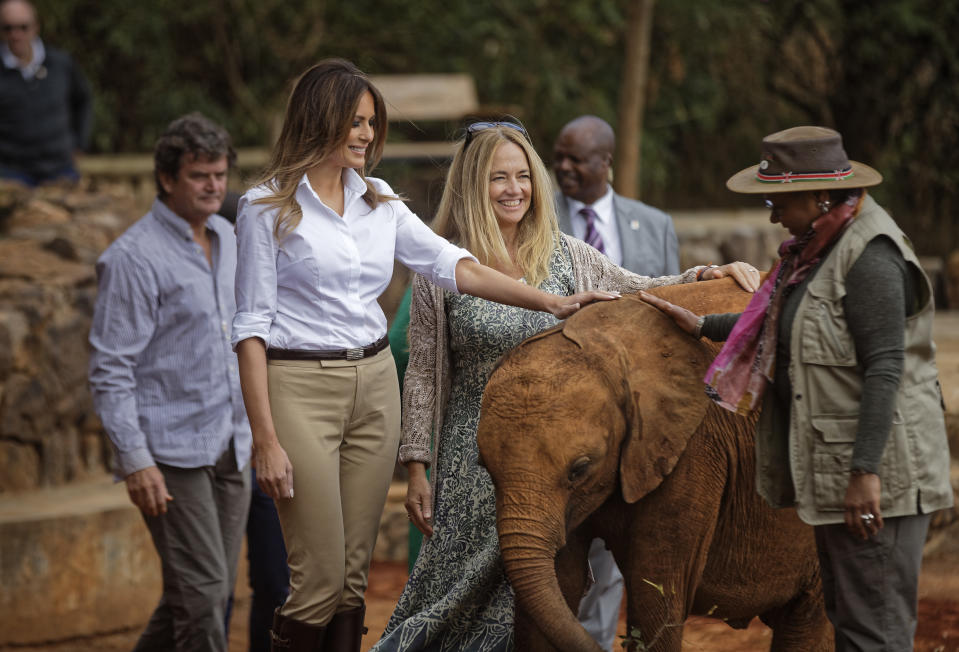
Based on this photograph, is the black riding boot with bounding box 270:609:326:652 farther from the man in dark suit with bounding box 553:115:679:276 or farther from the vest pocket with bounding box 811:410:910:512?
the man in dark suit with bounding box 553:115:679:276

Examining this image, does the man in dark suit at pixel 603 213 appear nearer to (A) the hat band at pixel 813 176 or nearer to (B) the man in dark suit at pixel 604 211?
(B) the man in dark suit at pixel 604 211

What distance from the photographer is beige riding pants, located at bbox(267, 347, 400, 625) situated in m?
3.90

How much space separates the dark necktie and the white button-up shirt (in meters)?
2.21

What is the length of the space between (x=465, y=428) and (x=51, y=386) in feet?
14.5

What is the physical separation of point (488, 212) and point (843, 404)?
1.46m

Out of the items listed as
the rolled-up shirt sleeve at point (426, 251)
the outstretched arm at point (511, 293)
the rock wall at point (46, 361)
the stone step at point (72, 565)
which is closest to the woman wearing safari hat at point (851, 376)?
the outstretched arm at point (511, 293)

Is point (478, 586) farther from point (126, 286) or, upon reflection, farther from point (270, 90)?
point (270, 90)

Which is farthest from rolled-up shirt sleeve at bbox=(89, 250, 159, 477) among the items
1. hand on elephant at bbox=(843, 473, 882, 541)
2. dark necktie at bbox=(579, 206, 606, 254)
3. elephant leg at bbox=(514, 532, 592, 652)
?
hand on elephant at bbox=(843, 473, 882, 541)

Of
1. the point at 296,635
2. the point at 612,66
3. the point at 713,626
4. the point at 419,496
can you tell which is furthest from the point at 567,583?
the point at 612,66

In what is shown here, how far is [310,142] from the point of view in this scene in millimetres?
3912

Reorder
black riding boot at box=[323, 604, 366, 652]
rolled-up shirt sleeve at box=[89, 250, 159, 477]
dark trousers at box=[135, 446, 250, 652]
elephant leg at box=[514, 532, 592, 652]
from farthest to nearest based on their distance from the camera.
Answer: dark trousers at box=[135, 446, 250, 652]
rolled-up shirt sleeve at box=[89, 250, 159, 477]
black riding boot at box=[323, 604, 366, 652]
elephant leg at box=[514, 532, 592, 652]

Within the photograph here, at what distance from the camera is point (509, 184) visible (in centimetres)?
434

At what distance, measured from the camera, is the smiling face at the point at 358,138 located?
12.8 feet

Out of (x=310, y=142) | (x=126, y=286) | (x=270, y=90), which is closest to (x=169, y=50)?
(x=270, y=90)
